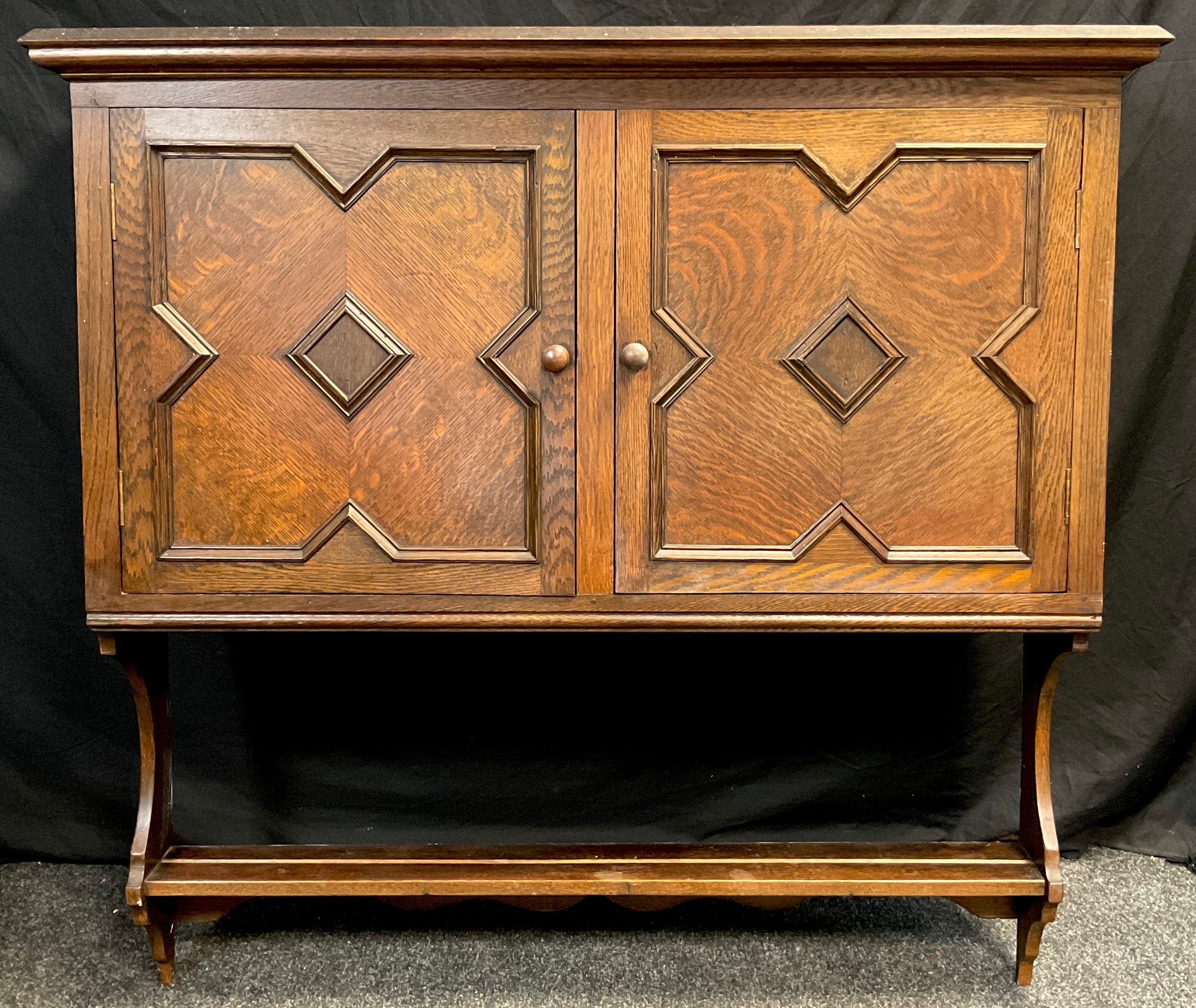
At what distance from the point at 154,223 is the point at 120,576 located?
509mm

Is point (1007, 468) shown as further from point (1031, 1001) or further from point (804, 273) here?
point (1031, 1001)

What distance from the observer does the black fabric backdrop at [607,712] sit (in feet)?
6.14

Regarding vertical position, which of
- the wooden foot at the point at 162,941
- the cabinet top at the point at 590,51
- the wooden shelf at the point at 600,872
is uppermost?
the cabinet top at the point at 590,51

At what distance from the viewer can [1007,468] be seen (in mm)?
1360

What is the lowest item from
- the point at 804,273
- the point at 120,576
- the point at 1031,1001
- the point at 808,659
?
the point at 1031,1001

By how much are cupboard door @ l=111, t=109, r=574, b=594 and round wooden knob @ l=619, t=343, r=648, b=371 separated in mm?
83

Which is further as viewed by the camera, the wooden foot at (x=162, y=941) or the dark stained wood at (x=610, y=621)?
the wooden foot at (x=162, y=941)

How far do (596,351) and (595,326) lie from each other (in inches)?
1.4

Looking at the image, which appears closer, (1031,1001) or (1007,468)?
(1007,468)

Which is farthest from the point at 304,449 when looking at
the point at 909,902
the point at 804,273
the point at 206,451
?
the point at 909,902

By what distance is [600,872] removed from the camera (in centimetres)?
153

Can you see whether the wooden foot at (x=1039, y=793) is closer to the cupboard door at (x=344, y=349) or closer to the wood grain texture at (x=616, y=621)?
the wood grain texture at (x=616, y=621)

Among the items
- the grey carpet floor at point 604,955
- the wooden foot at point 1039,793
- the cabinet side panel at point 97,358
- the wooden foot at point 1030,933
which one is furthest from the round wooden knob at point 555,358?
the wooden foot at point 1030,933

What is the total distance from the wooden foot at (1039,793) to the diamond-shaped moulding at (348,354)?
43.9 inches
